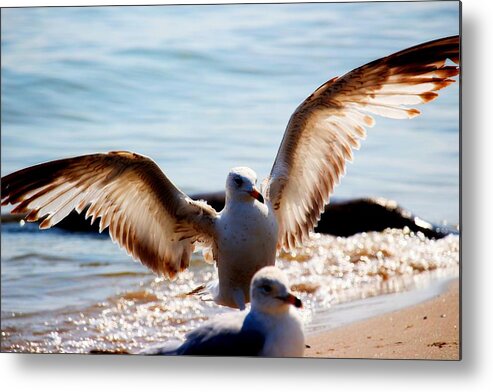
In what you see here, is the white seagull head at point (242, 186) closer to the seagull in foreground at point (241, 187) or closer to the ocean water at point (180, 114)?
the seagull in foreground at point (241, 187)

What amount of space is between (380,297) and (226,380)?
30.6 inches

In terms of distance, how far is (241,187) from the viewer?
158 inches

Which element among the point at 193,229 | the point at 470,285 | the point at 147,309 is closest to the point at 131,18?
the point at 193,229

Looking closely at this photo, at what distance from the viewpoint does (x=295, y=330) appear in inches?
146

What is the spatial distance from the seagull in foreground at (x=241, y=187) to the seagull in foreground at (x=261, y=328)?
349 mm

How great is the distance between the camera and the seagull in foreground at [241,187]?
4.11 meters

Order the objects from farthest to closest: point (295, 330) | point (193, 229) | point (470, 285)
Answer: point (193, 229) < point (470, 285) < point (295, 330)

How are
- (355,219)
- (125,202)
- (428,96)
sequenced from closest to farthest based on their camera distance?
(428,96)
(125,202)
(355,219)

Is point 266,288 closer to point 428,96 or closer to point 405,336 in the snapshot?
point 405,336

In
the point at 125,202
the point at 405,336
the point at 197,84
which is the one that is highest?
the point at 197,84

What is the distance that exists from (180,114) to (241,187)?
0.66 m

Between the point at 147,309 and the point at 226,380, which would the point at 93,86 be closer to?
the point at 147,309

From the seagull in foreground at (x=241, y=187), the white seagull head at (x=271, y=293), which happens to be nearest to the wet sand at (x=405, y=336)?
the seagull in foreground at (x=241, y=187)

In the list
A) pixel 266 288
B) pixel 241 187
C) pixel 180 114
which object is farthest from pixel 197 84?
pixel 266 288
